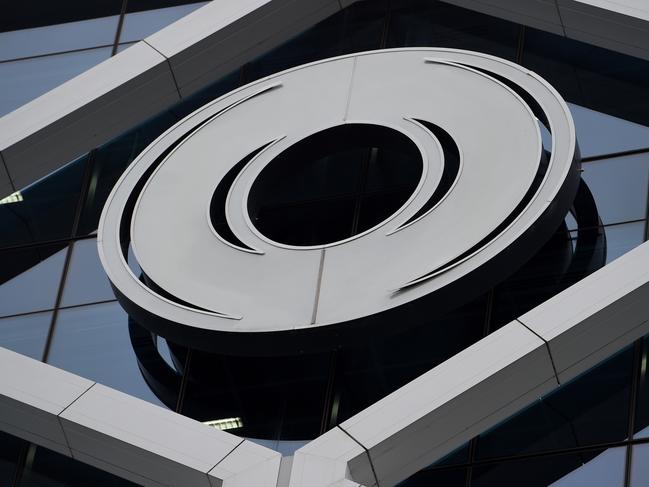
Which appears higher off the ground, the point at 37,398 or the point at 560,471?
the point at 37,398

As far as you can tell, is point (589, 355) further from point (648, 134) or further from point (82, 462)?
point (82, 462)

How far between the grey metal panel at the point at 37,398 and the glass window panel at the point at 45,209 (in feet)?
16.6

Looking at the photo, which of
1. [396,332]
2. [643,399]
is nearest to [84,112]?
[396,332]

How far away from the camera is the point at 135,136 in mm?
26422

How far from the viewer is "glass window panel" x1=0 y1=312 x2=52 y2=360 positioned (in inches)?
916

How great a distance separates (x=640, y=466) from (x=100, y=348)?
8.83 metres

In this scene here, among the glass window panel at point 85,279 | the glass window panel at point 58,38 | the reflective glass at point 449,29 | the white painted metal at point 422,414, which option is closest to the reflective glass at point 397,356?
the white painted metal at point 422,414

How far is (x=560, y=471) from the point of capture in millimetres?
18844

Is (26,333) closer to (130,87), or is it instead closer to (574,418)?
(130,87)

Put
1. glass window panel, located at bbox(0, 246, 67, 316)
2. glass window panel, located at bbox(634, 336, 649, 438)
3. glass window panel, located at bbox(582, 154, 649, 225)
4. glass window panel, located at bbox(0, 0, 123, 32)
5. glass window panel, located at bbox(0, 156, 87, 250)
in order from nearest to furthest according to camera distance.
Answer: glass window panel, located at bbox(634, 336, 649, 438) → glass window panel, located at bbox(582, 154, 649, 225) → glass window panel, located at bbox(0, 246, 67, 316) → glass window panel, located at bbox(0, 156, 87, 250) → glass window panel, located at bbox(0, 0, 123, 32)

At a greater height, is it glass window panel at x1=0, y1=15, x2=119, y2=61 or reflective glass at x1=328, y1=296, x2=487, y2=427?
glass window panel at x1=0, y1=15, x2=119, y2=61

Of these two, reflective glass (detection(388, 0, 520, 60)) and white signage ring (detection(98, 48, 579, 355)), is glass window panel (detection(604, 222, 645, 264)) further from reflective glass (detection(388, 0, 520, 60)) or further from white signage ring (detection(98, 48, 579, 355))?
reflective glass (detection(388, 0, 520, 60))

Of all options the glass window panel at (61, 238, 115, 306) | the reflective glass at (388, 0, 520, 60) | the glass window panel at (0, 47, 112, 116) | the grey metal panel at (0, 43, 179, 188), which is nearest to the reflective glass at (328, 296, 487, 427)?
the glass window panel at (61, 238, 115, 306)

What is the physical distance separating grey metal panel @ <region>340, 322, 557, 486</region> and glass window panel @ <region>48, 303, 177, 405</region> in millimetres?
4524
